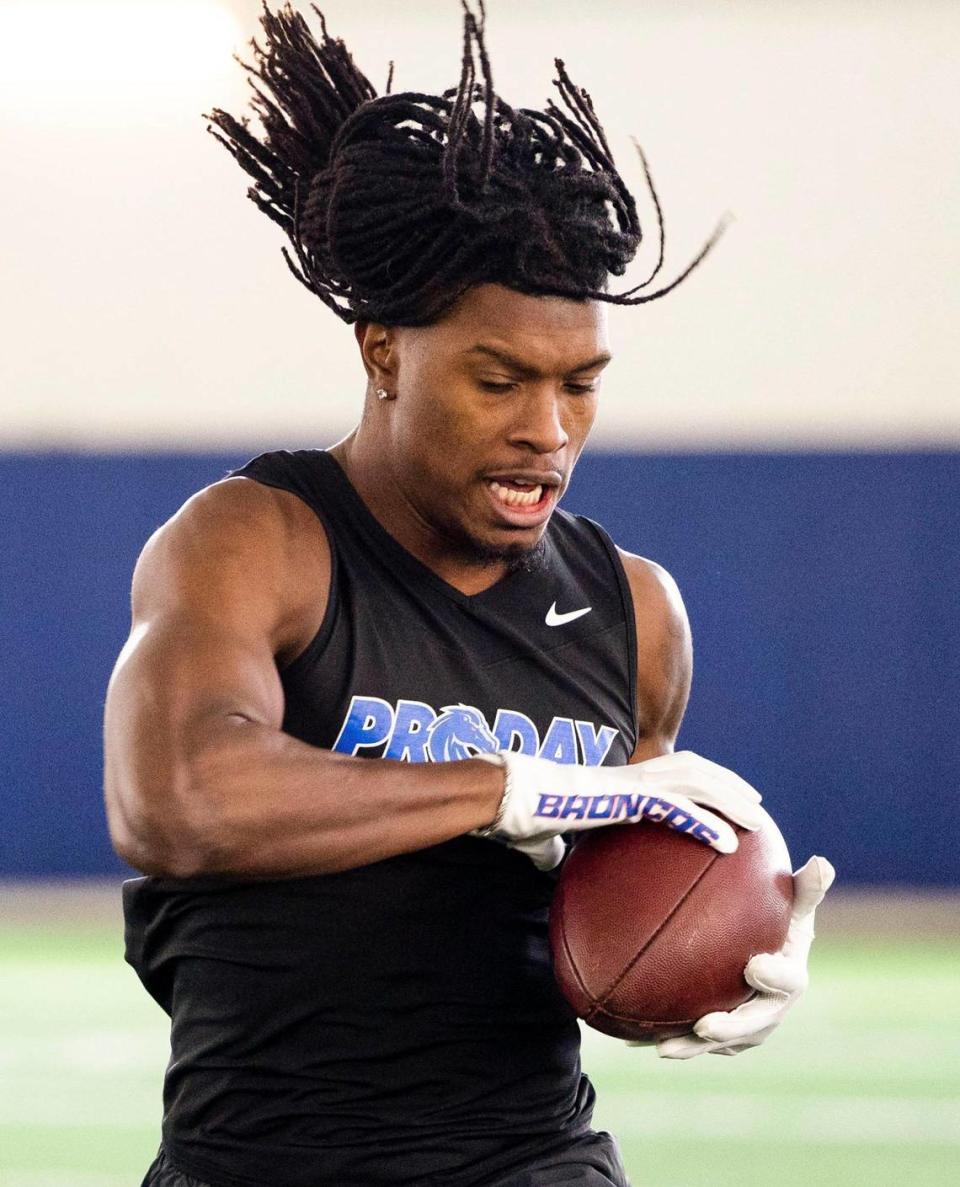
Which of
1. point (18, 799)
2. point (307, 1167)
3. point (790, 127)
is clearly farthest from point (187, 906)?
point (790, 127)

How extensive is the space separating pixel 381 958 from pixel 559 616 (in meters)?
0.52

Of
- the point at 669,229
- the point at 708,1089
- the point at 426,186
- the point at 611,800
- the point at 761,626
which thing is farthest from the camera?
the point at 669,229

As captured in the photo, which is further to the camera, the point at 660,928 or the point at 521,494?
the point at 521,494

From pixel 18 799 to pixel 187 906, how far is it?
623 cm

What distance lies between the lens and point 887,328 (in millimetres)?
8477

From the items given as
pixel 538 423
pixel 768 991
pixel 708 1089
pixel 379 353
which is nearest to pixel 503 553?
pixel 538 423

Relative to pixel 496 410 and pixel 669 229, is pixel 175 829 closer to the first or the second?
pixel 496 410

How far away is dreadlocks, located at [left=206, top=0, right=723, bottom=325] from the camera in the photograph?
2369 millimetres

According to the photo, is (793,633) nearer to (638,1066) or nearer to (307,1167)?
(638,1066)

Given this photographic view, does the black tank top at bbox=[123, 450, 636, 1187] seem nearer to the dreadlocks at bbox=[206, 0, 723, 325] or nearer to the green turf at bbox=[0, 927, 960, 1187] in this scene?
the dreadlocks at bbox=[206, 0, 723, 325]

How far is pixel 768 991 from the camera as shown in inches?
88.7

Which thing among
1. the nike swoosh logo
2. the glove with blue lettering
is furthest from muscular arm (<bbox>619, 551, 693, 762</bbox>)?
the glove with blue lettering

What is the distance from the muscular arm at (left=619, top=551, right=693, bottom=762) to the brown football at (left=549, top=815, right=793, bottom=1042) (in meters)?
0.40

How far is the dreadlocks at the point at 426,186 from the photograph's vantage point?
7.77ft
